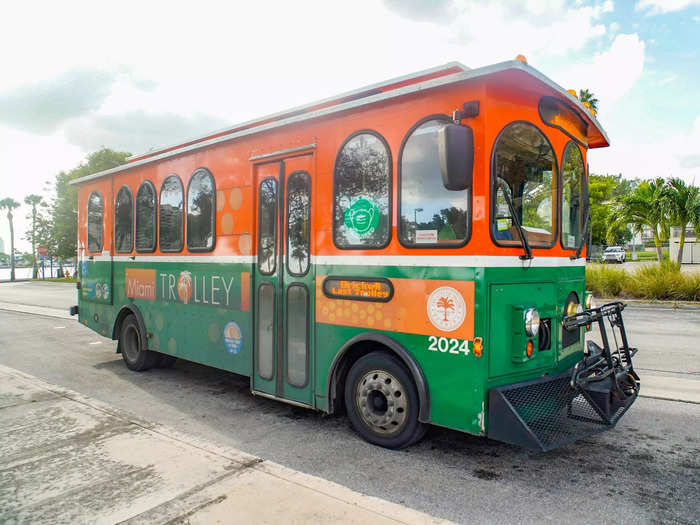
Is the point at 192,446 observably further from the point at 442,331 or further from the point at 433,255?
the point at 433,255

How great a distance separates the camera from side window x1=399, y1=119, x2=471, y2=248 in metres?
3.76

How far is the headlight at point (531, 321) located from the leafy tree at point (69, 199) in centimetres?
4310

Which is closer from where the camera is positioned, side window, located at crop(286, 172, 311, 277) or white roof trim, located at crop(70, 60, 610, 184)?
white roof trim, located at crop(70, 60, 610, 184)

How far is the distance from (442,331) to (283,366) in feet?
6.42

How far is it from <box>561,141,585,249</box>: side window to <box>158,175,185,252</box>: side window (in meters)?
4.62

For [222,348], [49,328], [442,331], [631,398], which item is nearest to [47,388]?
[222,348]

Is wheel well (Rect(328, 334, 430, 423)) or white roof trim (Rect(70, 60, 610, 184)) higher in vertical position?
white roof trim (Rect(70, 60, 610, 184))

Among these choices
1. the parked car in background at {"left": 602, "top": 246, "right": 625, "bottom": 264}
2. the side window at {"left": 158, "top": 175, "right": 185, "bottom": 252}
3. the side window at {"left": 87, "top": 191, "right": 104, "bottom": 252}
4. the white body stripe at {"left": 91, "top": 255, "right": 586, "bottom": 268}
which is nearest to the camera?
the white body stripe at {"left": 91, "top": 255, "right": 586, "bottom": 268}

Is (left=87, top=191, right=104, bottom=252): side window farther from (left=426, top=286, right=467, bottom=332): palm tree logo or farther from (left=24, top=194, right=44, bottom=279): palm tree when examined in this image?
(left=24, top=194, right=44, bottom=279): palm tree

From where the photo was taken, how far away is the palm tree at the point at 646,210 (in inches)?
741

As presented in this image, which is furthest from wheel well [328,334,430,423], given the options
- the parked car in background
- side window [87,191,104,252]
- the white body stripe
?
the parked car in background

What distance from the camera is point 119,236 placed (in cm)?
792

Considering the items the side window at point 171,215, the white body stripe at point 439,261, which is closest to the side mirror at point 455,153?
the white body stripe at point 439,261

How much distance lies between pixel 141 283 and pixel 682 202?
1892 centimetres
